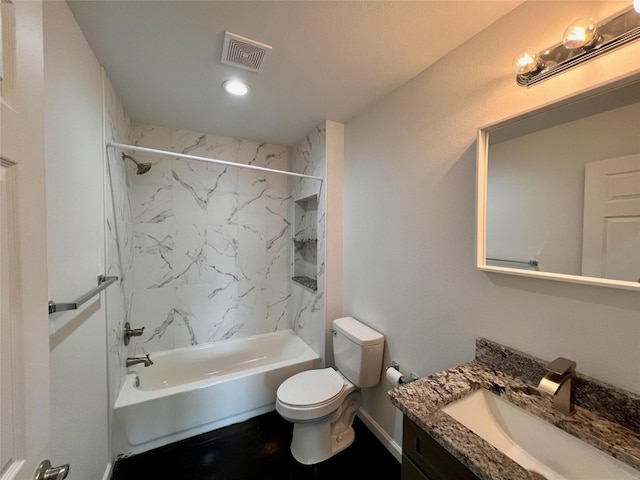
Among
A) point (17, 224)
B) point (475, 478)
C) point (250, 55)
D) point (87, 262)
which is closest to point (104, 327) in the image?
point (87, 262)

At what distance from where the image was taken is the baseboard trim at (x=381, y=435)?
5.31 feet

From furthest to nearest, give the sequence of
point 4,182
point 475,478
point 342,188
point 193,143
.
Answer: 1. point 193,143
2. point 342,188
3. point 475,478
4. point 4,182

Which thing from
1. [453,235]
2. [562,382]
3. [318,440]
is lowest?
[318,440]

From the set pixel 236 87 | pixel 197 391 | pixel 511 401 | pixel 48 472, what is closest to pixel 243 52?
pixel 236 87

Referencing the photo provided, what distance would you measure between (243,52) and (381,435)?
248 centimetres

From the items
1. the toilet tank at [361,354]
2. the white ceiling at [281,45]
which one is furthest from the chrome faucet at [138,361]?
the white ceiling at [281,45]

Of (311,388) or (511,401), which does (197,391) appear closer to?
(311,388)

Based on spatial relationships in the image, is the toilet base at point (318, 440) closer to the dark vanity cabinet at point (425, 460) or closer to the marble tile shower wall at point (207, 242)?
the dark vanity cabinet at point (425, 460)

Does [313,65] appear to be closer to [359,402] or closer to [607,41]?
[607,41]

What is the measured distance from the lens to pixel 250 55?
1.30 metres

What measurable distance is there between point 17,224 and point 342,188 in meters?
1.87

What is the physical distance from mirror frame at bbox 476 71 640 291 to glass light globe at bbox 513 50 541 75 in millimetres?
152

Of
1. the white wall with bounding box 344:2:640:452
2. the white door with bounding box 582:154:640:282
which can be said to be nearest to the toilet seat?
the white wall with bounding box 344:2:640:452

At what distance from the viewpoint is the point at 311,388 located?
5.57 feet
